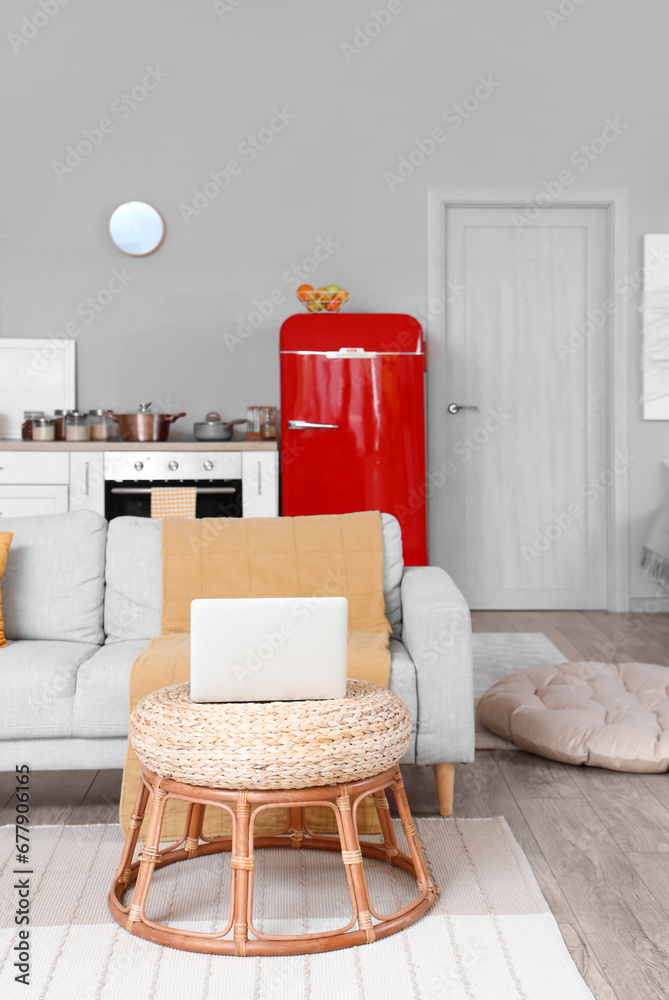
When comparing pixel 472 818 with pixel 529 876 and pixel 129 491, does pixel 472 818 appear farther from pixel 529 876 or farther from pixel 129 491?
pixel 129 491

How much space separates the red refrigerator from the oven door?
0.30m

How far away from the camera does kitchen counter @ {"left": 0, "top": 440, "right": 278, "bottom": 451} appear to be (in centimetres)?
Answer: 452

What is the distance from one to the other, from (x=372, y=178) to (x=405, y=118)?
375 mm

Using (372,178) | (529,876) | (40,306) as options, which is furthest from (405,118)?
(529,876)

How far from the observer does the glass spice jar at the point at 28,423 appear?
4789 mm

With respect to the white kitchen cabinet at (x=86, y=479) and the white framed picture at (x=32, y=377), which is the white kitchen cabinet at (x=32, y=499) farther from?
the white framed picture at (x=32, y=377)

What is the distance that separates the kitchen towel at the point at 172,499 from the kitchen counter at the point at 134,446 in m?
0.23

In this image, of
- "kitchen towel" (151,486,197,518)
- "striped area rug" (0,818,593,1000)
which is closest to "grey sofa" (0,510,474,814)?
"striped area rug" (0,818,593,1000)

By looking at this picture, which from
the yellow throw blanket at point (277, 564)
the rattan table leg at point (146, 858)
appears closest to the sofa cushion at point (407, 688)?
the yellow throw blanket at point (277, 564)

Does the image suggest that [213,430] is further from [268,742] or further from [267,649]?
[268,742]

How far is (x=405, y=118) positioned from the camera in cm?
510

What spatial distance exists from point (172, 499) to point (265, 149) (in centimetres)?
205

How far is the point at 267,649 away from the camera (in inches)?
66.7

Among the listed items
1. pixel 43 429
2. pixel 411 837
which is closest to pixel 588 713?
pixel 411 837
